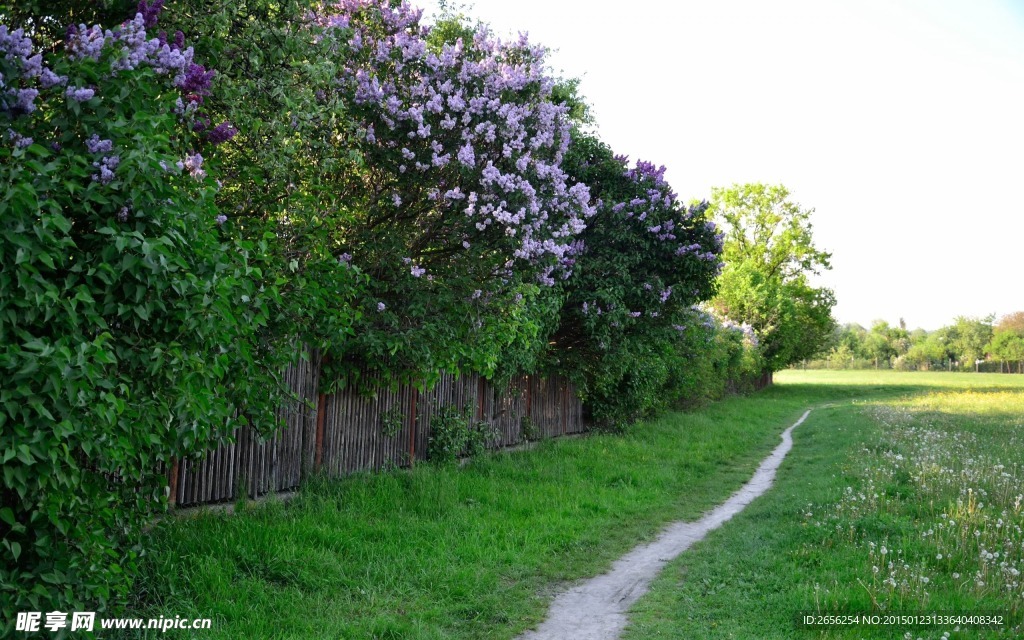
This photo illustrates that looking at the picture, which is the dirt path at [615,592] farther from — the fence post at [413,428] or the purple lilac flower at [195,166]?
the purple lilac flower at [195,166]

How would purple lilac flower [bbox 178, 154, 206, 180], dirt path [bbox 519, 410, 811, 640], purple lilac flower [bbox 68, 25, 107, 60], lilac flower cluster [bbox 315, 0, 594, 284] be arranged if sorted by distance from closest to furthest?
purple lilac flower [bbox 68, 25, 107, 60]
purple lilac flower [bbox 178, 154, 206, 180]
dirt path [bbox 519, 410, 811, 640]
lilac flower cluster [bbox 315, 0, 594, 284]

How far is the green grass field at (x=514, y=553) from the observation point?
5.54 metres

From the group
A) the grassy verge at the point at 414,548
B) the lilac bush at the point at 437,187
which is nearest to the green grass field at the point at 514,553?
the grassy verge at the point at 414,548

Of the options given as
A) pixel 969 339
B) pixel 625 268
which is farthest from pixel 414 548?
pixel 969 339

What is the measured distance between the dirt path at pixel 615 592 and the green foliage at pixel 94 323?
121 inches

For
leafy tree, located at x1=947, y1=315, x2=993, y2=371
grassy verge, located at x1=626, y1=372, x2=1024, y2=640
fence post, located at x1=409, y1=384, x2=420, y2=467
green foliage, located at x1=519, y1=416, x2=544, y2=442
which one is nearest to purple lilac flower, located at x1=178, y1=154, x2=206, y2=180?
grassy verge, located at x1=626, y1=372, x2=1024, y2=640

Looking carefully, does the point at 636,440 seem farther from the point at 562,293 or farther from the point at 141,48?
the point at 141,48

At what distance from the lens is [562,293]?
43.8 ft

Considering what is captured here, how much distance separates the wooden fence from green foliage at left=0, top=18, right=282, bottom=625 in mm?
1665

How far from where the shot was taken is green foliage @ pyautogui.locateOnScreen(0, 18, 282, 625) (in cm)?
364

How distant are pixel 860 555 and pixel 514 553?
3.37 m

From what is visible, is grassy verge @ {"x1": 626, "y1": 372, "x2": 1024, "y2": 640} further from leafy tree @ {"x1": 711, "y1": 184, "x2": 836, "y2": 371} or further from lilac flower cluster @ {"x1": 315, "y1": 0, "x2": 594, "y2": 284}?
leafy tree @ {"x1": 711, "y1": 184, "x2": 836, "y2": 371}

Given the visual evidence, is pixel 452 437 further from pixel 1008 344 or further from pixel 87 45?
pixel 1008 344

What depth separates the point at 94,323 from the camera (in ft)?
13.5
